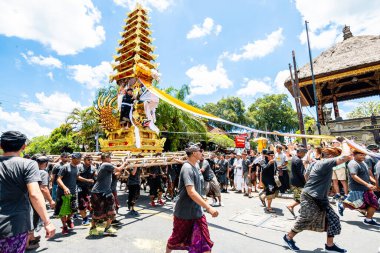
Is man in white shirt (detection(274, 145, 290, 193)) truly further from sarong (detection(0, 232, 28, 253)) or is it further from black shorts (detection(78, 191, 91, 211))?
sarong (detection(0, 232, 28, 253))

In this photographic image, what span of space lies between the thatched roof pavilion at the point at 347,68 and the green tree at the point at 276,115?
23512 mm

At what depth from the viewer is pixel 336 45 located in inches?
658

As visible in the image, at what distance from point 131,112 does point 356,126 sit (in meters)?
13.2

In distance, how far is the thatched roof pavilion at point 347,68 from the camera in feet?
41.8

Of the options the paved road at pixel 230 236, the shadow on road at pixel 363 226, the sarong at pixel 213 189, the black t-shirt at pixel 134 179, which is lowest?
the shadow on road at pixel 363 226

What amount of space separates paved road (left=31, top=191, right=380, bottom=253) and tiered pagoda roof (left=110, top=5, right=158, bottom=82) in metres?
6.82

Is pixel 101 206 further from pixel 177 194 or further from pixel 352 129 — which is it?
pixel 352 129

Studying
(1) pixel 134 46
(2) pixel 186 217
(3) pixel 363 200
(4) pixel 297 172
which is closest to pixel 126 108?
(1) pixel 134 46

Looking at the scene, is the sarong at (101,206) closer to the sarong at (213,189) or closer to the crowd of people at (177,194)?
the crowd of people at (177,194)

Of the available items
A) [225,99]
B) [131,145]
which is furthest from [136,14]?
[225,99]

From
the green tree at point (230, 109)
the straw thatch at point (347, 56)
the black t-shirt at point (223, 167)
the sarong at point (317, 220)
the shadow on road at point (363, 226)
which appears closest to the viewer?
the sarong at point (317, 220)

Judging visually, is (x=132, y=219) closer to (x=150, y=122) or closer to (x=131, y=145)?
(x=131, y=145)

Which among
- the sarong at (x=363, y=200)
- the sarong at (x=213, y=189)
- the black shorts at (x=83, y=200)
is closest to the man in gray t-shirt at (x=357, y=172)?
the sarong at (x=363, y=200)

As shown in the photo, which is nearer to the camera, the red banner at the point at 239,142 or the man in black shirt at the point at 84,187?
the man in black shirt at the point at 84,187
